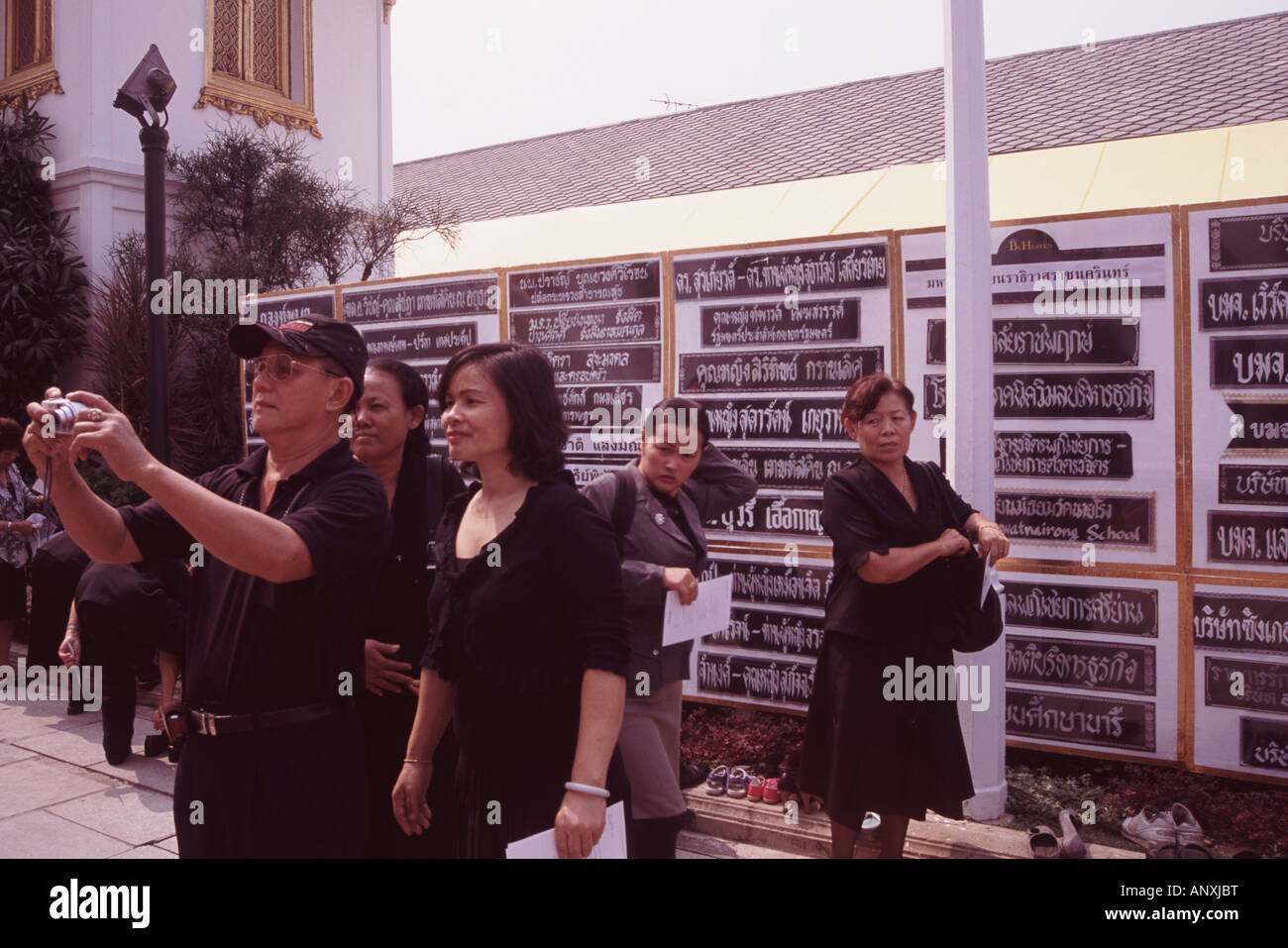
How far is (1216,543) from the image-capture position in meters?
4.91

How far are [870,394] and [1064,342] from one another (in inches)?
73.6

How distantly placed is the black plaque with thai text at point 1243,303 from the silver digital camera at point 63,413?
489cm

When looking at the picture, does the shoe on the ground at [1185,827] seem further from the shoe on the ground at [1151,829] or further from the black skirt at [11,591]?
the black skirt at [11,591]

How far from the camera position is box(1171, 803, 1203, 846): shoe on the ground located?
4254 mm

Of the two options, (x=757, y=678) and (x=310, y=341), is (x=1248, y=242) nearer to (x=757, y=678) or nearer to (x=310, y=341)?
(x=757, y=678)

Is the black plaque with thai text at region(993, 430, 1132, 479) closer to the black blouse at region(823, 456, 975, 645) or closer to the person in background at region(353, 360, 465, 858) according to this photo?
the black blouse at region(823, 456, 975, 645)

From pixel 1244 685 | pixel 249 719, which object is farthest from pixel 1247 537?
pixel 249 719

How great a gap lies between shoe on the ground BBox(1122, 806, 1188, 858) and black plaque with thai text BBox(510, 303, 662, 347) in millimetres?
3831

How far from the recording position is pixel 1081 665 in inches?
203

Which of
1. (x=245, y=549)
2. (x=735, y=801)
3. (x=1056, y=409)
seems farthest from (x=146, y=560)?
(x=1056, y=409)

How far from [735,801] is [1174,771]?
2.17m

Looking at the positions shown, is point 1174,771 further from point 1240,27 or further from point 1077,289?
point 1240,27

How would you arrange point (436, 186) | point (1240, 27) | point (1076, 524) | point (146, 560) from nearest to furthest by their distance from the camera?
point (146, 560) → point (1076, 524) → point (1240, 27) → point (436, 186)

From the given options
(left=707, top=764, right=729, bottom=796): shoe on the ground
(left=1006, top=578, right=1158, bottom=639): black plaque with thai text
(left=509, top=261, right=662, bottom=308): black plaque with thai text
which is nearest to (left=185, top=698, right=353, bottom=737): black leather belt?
(left=707, top=764, right=729, bottom=796): shoe on the ground
